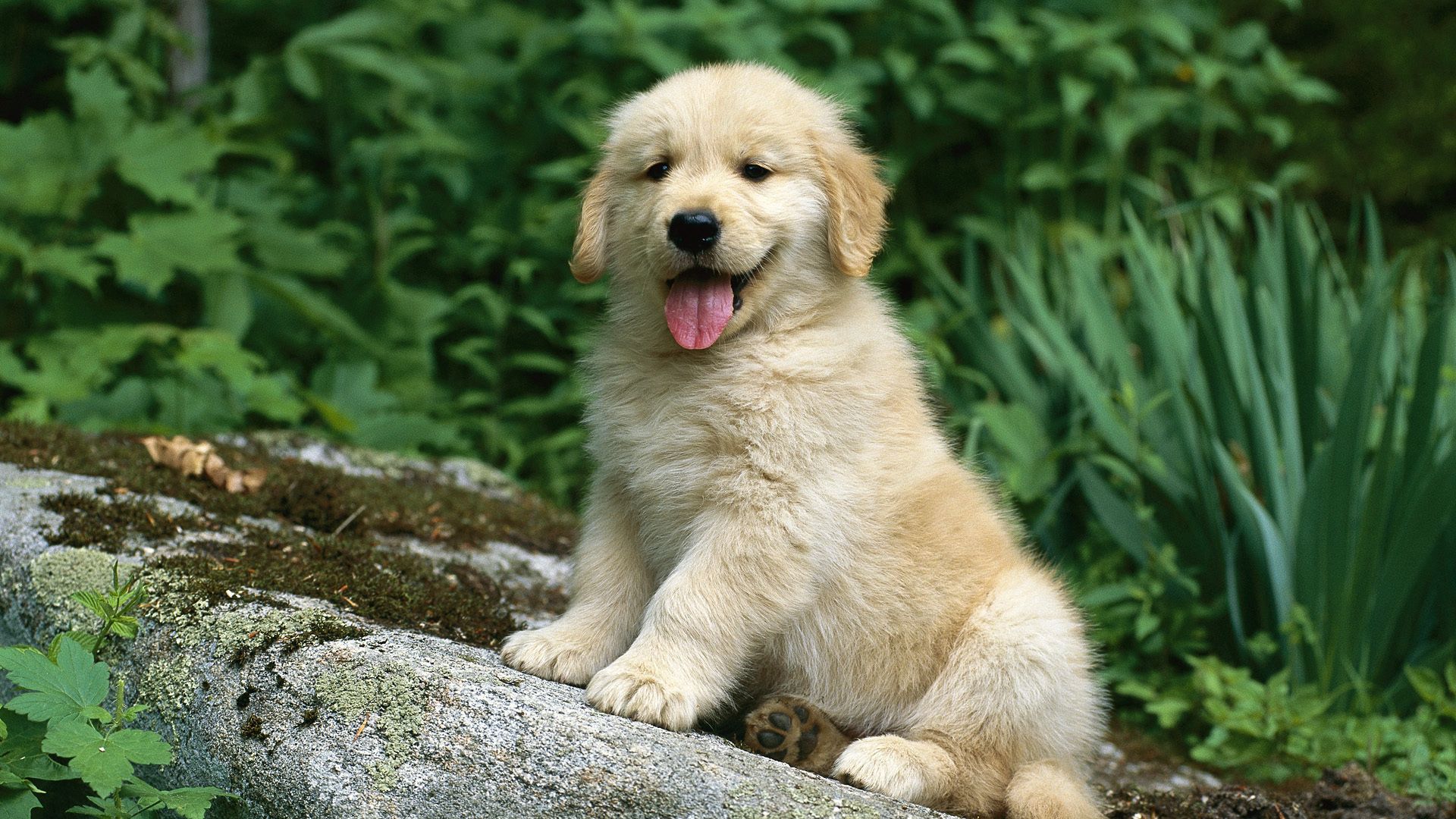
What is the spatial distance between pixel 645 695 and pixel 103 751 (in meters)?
1.00

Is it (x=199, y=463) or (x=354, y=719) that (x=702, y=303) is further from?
(x=199, y=463)

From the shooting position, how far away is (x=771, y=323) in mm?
2938

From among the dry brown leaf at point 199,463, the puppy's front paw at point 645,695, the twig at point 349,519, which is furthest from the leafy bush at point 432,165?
the puppy's front paw at point 645,695

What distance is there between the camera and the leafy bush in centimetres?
504

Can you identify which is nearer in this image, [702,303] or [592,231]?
[702,303]

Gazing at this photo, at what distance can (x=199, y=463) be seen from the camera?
3.75 meters

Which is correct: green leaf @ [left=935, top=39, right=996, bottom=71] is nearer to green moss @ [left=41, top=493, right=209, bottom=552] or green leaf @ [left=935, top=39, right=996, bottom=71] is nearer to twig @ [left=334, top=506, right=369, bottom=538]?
twig @ [left=334, top=506, right=369, bottom=538]

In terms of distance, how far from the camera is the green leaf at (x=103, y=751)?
220 centimetres

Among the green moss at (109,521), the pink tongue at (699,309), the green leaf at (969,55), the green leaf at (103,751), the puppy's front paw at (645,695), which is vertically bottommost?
the green moss at (109,521)

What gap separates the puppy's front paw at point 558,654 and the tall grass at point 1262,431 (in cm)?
228

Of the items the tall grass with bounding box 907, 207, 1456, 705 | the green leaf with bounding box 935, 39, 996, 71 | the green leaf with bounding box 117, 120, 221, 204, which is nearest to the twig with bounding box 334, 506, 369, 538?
the green leaf with bounding box 117, 120, 221, 204

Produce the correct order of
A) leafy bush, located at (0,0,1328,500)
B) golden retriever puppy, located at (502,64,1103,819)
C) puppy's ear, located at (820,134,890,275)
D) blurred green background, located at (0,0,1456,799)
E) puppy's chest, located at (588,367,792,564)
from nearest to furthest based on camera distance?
golden retriever puppy, located at (502,64,1103,819) < puppy's chest, located at (588,367,792,564) < puppy's ear, located at (820,134,890,275) < blurred green background, located at (0,0,1456,799) < leafy bush, located at (0,0,1328,500)

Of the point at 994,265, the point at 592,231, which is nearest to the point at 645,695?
the point at 592,231

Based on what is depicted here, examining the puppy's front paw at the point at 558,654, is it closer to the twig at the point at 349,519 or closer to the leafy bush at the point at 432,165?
the twig at the point at 349,519
